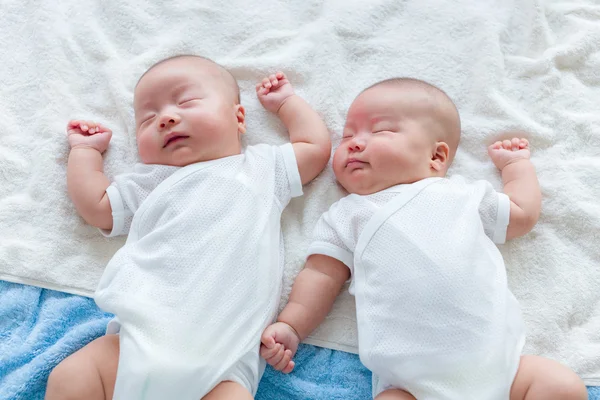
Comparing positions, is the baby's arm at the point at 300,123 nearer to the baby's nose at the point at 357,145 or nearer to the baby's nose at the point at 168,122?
the baby's nose at the point at 357,145

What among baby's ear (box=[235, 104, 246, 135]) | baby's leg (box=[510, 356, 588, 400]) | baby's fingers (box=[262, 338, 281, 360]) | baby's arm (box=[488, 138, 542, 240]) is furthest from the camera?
baby's ear (box=[235, 104, 246, 135])

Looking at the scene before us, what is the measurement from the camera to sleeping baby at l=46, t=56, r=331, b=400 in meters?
1.19

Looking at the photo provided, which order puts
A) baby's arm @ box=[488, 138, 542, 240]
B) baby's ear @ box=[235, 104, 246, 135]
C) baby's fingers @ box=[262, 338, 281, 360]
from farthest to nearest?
baby's ear @ box=[235, 104, 246, 135], baby's arm @ box=[488, 138, 542, 240], baby's fingers @ box=[262, 338, 281, 360]

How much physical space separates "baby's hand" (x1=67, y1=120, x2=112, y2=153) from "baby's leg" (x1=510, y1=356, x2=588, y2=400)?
1043 millimetres

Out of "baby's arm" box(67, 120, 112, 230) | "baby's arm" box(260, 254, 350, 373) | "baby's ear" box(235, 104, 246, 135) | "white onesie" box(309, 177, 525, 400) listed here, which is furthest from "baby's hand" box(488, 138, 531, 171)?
"baby's arm" box(67, 120, 112, 230)

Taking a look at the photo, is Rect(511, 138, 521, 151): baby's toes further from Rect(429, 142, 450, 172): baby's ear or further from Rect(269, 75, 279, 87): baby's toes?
Rect(269, 75, 279, 87): baby's toes

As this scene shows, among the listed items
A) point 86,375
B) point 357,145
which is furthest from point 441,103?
point 86,375

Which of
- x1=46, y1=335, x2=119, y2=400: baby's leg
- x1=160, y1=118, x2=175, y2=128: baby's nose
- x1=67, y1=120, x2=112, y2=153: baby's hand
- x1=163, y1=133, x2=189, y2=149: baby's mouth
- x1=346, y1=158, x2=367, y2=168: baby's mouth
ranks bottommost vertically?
x1=46, y1=335, x2=119, y2=400: baby's leg

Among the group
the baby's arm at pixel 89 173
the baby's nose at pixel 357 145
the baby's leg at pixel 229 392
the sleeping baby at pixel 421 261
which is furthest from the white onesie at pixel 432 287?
the baby's arm at pixel 89 173

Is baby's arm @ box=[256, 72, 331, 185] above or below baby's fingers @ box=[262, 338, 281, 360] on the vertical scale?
above

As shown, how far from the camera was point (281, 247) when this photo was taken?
143 cm

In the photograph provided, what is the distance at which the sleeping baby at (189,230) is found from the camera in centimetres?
119

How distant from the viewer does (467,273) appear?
4.02 feet

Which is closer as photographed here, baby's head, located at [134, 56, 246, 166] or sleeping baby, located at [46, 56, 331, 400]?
sleeping baby, located at [46, 56, 331, 400]
